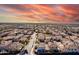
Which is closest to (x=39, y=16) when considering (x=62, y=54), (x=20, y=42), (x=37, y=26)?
(x=37, y=26)

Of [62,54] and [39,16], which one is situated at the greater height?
[39,16]

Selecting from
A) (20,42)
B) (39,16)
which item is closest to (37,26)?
(39,16)

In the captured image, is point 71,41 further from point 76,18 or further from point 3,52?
point 3,52

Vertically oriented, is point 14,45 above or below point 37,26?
below
